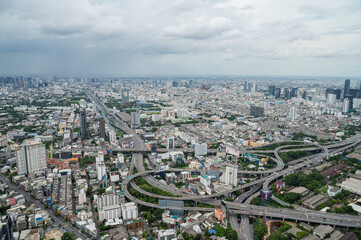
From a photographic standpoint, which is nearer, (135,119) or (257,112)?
(135,119)

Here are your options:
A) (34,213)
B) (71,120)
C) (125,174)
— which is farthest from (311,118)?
(34,213)

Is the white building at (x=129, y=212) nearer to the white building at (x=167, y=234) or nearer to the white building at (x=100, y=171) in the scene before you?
the white building at (x=167, y=234)

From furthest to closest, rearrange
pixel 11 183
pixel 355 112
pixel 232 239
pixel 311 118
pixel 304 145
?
pixel 355 112 < pixel 311 118 < pixel 304 145 < pixel 11 183 < pixel 232 239

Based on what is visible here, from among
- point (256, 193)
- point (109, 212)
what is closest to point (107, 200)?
point (109, 212)

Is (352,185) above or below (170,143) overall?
below

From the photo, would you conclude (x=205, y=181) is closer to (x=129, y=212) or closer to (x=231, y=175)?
(x=231, y=175)

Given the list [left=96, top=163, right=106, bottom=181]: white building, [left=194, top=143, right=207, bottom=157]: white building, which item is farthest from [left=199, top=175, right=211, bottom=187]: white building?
[left=96, top=163, right=106, bottom=181]: white building

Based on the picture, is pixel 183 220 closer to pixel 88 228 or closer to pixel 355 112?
pixel 88 228

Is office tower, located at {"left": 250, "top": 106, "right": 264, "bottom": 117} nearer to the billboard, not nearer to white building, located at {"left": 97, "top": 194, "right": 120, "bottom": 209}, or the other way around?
the billboard
